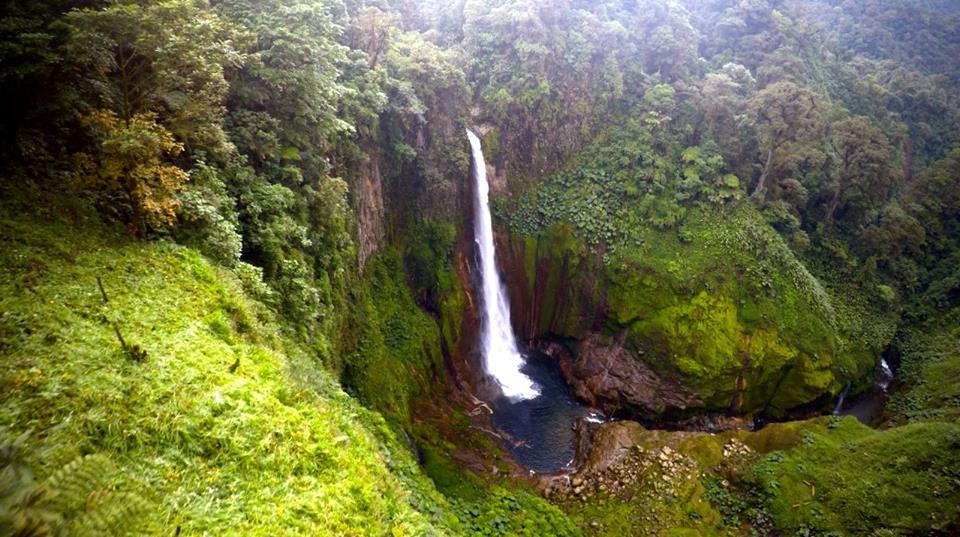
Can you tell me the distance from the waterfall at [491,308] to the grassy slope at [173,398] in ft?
49.4

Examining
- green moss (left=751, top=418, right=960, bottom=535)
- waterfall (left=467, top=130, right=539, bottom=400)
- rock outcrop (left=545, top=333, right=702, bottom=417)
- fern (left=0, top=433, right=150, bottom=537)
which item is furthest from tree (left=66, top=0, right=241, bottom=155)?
rock outcrop (left=545, top=333, right=702, bottom=417)

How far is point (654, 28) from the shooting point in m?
31.8

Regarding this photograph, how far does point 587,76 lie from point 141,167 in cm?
2702

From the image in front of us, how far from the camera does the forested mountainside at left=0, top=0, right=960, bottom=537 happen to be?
5602mm

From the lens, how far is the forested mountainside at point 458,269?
221 inches

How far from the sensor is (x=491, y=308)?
946 inches

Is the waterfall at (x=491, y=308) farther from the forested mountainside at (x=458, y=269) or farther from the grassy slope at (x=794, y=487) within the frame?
the grassy slope at (x=794, y=487)

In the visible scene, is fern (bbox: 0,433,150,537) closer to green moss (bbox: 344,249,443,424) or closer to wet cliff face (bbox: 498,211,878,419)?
green moss (bbox: 344,249,443,424)

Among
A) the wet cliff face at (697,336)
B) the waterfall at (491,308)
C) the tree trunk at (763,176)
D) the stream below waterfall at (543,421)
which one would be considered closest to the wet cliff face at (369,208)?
the waterfall at (491,308)

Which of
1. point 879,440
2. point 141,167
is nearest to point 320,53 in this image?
point 141,167

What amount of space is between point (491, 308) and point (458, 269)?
289 centimetres

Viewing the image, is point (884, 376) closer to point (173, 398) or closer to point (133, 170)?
point (173, 398)

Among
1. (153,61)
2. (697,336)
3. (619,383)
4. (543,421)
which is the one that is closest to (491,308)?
(543,421)

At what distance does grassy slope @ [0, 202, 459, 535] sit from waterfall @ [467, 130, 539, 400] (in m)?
15.1
